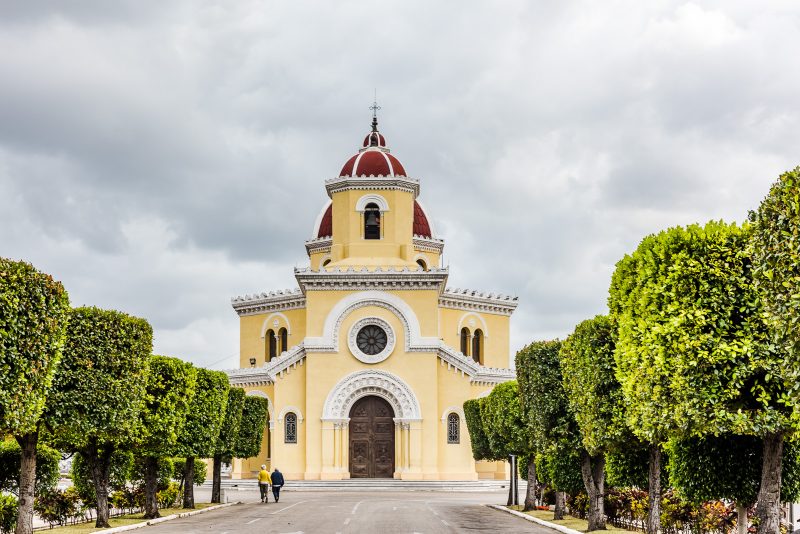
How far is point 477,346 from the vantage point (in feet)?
224

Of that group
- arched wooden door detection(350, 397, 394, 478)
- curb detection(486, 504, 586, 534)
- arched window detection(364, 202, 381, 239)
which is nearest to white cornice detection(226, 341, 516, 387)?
arched wooden door detection(350, 397, 394, 478)

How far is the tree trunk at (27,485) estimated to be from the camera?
22.3m

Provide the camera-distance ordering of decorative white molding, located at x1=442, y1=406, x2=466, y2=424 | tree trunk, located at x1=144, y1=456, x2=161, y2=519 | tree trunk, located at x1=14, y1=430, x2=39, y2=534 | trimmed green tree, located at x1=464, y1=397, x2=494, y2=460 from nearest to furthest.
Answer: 1. tree trunk, located at x1=14, y1=430, x2=39, y2=534
2. tree trunk, located at x1=144, y1=456, x2=161, y2=519
3. trimmed green tree, located at x1=464, y1=397, x2=494, y2=460
4. decorative white molding, located at x1=442, y1=406, x2=466, y2=424

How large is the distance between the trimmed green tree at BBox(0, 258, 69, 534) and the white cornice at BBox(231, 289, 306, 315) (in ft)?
147

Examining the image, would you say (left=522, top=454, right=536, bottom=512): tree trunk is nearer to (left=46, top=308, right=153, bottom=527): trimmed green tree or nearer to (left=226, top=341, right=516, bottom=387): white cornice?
(left=46, top=308, right=153, bottom=527): trimmed green tree

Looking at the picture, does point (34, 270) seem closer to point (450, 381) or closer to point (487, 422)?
point (487, 422)

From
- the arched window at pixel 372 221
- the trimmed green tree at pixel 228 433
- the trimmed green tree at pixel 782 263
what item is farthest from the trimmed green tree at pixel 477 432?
the trimmed green tree at pixel 782 263

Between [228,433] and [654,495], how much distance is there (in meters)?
22.2

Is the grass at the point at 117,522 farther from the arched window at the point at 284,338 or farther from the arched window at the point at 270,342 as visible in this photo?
the arched window at the point at 270,342

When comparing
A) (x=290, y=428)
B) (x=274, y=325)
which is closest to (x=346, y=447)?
(x=290, y=428)

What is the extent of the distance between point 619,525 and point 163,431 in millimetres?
15057

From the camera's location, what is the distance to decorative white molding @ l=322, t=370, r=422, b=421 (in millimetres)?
56938

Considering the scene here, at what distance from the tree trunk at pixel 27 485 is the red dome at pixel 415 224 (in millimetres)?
47925

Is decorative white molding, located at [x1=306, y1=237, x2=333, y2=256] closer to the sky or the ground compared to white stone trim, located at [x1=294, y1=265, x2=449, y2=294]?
closer to the sky
